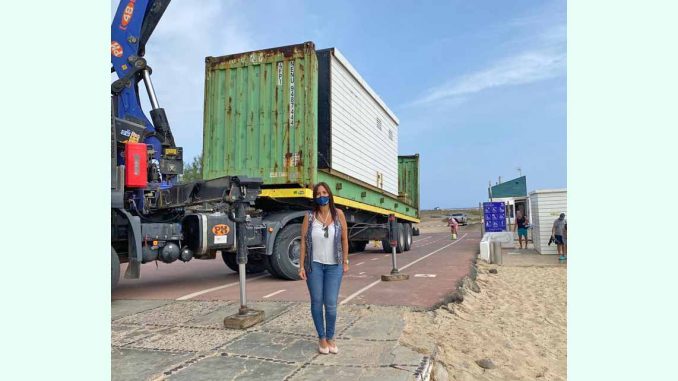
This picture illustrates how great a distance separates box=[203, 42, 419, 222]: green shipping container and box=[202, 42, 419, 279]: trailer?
0.06ft

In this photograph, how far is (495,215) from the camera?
61.8ft

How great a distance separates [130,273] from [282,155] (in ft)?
10.7

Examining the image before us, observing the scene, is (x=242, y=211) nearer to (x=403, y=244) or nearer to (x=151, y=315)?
(x=151, y=315)

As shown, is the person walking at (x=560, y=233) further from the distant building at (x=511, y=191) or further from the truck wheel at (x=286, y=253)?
the distant building at (x=511, y=191)

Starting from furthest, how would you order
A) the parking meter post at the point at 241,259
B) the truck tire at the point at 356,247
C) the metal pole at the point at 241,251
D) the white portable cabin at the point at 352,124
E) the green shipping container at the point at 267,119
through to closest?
the truck tire at the point at 356,247 < the white portable cabin at the point at 352,124 < the green shipping container at the point at 267,119 < the metal pole at the point at 241,251 < the parking meter post at the point at 241,259

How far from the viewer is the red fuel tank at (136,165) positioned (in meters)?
6.36

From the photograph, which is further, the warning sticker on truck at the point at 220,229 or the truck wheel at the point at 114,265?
the warning sticker on truck at the point at 220,229

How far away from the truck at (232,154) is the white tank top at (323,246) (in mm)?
1567

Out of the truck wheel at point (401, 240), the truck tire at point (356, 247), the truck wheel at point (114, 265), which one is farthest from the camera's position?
the truck tire at point (356, 247)

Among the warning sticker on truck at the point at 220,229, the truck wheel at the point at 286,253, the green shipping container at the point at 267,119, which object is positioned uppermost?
the green shipping container at the point at 267,119

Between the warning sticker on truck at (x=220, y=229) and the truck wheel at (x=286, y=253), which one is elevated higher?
the warning sticker on truck at (x=220, y=229)

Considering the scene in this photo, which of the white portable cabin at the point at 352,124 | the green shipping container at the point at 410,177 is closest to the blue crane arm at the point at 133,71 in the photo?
the white portable cabin at the point at 352,124

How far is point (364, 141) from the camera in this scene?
11547mm

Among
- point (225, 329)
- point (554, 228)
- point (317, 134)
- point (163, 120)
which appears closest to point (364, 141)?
point (317, 134)
